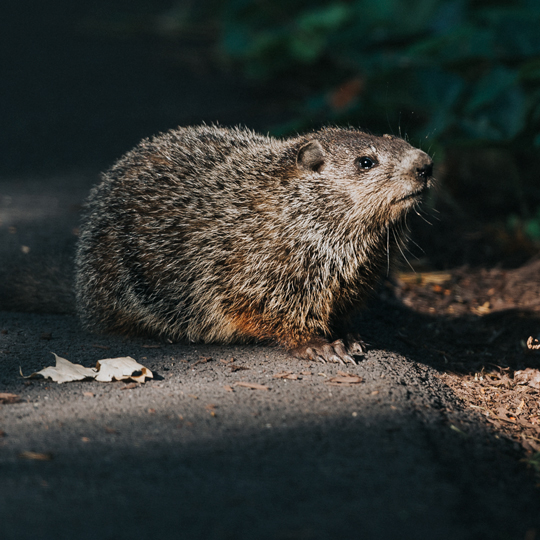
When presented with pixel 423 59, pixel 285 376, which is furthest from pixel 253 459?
pixel 423 59

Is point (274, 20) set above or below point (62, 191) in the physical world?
above

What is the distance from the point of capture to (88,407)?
3.45 m

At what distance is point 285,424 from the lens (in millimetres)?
3299

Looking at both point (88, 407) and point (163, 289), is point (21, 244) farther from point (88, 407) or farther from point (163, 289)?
point (88, 407)

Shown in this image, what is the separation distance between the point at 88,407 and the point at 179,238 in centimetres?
152

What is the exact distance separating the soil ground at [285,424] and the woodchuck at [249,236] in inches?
9.5

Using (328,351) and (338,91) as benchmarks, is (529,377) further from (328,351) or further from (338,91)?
(338,91)

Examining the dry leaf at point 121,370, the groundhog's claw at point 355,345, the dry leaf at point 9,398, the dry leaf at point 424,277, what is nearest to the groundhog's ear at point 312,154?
the groundhog's claw at point 355,345

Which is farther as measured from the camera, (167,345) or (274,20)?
(274,20)

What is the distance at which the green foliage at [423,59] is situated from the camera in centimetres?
634

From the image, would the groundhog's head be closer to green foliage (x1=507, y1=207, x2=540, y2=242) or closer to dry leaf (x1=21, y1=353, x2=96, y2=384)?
dry leaf (x1=21, y1=353, x2=96, y2=384)

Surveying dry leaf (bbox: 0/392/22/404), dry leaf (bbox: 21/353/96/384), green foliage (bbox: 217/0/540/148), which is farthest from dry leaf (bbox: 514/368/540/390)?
dry leaf (bbox: 0/392/22/404)

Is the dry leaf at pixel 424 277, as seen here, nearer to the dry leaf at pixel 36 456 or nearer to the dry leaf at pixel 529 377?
the dry leaf at pixel 529 377

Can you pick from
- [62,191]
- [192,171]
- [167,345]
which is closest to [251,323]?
[167,345]
